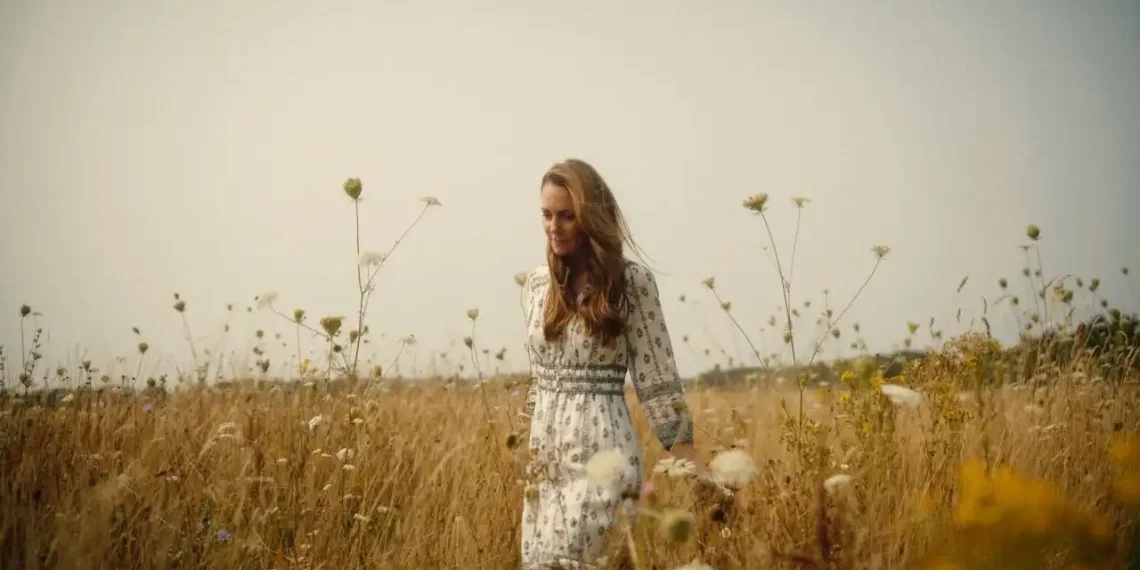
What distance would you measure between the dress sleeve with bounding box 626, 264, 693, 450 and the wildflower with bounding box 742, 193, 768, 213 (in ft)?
1.55

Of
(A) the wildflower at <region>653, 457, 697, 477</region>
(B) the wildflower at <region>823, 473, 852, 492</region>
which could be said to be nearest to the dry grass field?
(B) the wildflower at <region>823, 473, 852, 492</region>

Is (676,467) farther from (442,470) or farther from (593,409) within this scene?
(442,470)

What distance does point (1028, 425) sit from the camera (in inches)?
145

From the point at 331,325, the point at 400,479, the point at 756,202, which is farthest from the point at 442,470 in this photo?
the point at 756,202

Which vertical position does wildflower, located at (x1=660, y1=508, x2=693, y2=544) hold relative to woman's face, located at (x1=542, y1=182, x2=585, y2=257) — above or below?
below

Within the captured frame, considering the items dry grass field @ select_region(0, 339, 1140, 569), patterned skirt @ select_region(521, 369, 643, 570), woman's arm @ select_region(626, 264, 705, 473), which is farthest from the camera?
woman's arm @ select_region(626, 264, 705, 473)

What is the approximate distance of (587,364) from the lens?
91.7 inches

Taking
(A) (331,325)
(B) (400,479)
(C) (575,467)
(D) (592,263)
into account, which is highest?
(D) (592,263)

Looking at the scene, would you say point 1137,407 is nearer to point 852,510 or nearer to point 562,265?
point 852,510

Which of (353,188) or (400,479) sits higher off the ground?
(353,188)

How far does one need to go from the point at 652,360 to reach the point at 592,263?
15.8 inches

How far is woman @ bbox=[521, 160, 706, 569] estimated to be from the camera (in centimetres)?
210

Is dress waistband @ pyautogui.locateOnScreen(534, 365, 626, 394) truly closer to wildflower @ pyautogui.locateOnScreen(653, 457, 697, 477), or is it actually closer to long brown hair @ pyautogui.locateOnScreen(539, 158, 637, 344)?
long brown hair @ pyautogui.locateOnScreen(539, 158, 637, 344)

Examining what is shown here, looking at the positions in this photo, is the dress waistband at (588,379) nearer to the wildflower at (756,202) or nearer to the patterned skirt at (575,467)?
the patterned skirt at (575,467)
